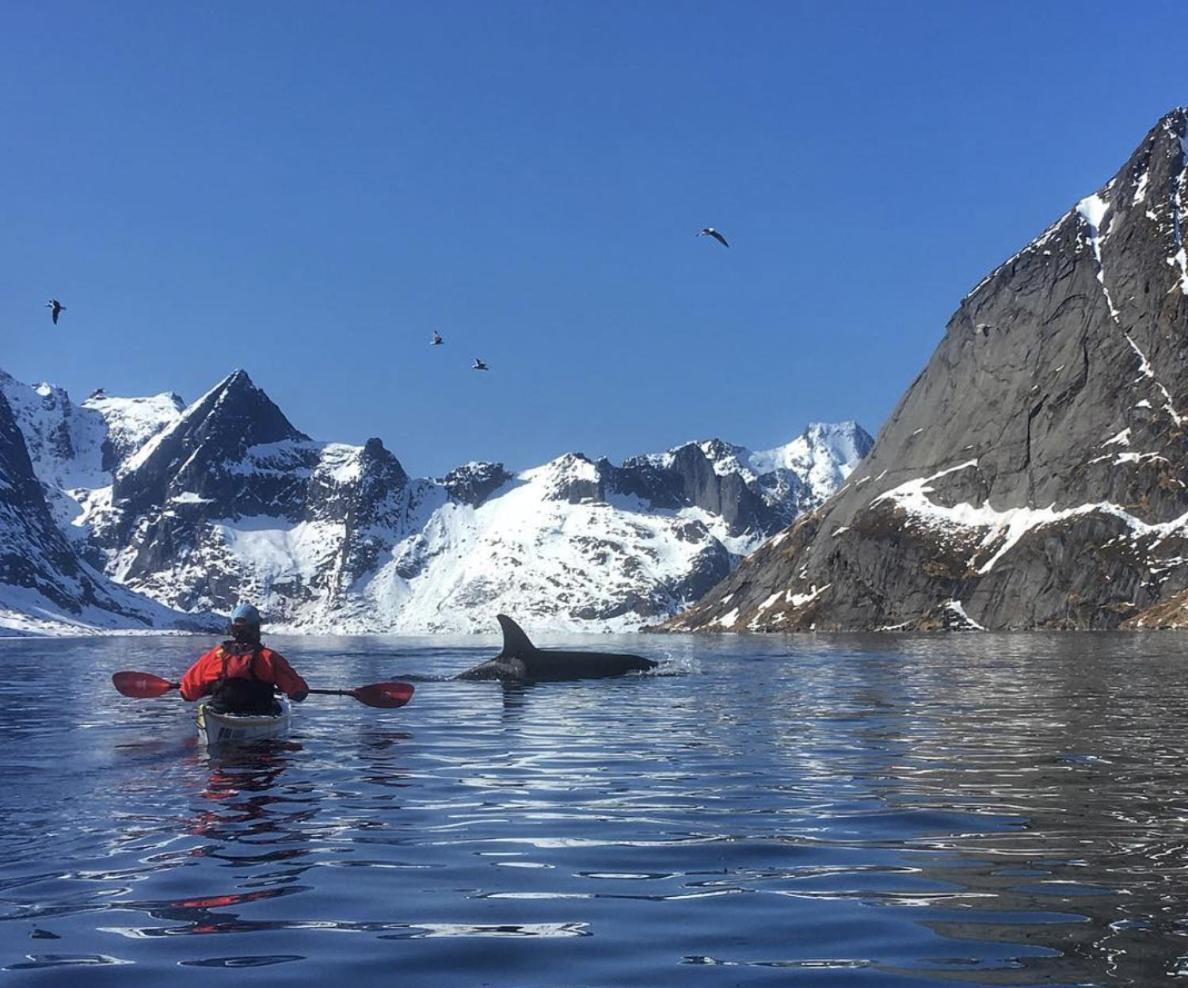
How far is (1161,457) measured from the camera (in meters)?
196

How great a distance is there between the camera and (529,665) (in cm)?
5438

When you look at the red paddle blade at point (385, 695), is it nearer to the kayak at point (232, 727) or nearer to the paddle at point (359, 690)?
the paddle at point (359, 690)

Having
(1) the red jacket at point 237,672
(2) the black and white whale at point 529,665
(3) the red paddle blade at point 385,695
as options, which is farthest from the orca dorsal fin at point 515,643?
(1) the red jacket at point 237,672

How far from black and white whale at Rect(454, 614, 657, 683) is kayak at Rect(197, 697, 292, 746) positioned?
2487cm

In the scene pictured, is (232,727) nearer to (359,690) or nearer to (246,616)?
(246,616)

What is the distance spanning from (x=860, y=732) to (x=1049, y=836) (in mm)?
14971

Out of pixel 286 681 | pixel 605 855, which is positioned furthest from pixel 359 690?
pixel 605 855

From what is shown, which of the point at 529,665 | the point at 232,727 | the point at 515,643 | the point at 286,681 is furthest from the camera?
the point at 515,643

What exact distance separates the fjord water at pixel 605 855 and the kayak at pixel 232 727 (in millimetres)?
751

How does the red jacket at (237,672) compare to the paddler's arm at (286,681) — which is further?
the paddler's arm at (286,681)

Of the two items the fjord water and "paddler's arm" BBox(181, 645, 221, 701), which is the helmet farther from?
the fjord water

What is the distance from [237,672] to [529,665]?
27967mm

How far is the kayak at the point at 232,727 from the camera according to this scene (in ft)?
87.2

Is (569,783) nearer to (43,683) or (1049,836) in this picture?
(1049,836)
